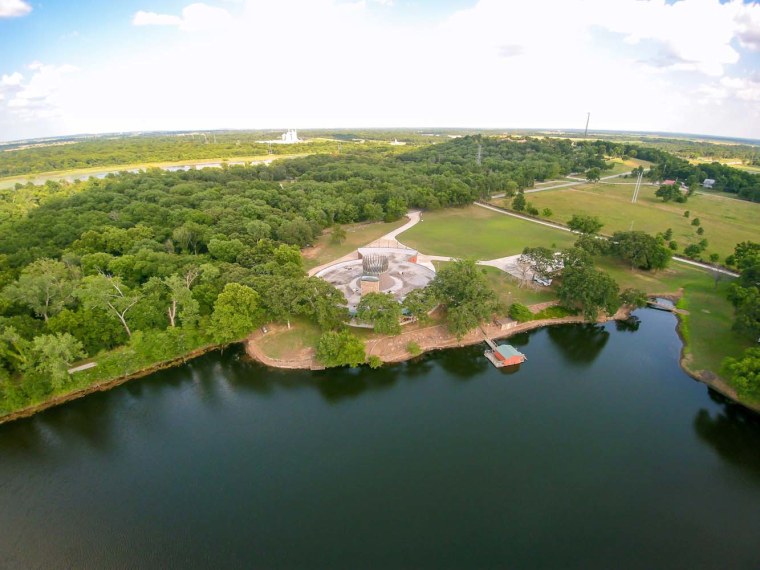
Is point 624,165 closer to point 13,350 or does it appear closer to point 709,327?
point 709,327

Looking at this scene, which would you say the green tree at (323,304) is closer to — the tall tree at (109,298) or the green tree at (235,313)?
the green tree at (235,313)

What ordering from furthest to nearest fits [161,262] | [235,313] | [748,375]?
1. [161,262]
2. [235,313]
3. [748,375]

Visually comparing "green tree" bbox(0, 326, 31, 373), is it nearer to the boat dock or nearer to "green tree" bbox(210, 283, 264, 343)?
"green tree" bbox(210, 283, 264, 343)

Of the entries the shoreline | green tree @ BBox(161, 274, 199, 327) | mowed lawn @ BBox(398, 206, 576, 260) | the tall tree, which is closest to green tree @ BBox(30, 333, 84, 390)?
the shoreline

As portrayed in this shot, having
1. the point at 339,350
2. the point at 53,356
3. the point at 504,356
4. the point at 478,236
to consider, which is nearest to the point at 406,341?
the point at 339,350

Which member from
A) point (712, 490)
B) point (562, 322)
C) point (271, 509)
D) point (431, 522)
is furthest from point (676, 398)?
point (271, 509)

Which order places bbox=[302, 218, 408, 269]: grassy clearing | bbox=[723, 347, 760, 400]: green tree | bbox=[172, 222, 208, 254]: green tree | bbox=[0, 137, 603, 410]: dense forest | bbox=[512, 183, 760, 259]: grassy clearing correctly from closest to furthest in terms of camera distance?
bbox=[723, 347, 760, 400]: green tree → bbox=[0, 137, 603, 410]: dense forest → bbox=[172, 222, 208, 254]: green tree → bbox=[302, 218, 408, 269]: grassy clearing → bbox=[512, 183, 760, 259]: grassy clearing

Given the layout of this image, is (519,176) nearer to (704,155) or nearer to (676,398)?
(676,398)

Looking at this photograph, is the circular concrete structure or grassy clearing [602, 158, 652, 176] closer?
the circular concrete structure
